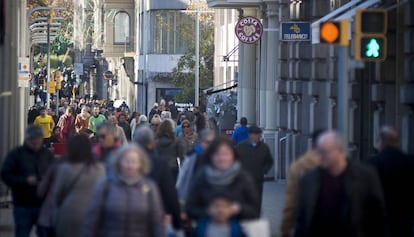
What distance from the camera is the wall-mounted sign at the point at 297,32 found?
28.0 metres

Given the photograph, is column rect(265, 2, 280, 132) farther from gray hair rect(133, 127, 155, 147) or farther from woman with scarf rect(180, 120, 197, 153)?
gray hair rect(133, 127, 155, 147)

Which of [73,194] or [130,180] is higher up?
[130,180]

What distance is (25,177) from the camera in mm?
14258

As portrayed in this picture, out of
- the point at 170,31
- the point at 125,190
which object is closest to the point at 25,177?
the point at 125,190

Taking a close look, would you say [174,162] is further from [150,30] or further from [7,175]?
[150,30]

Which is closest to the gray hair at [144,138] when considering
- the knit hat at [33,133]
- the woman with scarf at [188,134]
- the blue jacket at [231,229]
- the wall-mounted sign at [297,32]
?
the knit hat at [33,133]

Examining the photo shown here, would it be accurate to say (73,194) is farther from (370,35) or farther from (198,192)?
(370,35)

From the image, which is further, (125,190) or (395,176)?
(395,176)

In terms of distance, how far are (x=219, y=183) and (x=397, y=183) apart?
304 cm

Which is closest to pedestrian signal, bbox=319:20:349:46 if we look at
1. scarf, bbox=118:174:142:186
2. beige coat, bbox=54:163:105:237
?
beige coat, bbox=54:163:105:237

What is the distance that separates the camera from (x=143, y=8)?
73562mm

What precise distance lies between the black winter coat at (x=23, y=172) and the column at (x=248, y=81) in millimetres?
23549

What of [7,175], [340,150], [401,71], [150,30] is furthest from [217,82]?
[340,150]

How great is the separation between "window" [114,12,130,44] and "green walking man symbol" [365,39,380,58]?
228ft
